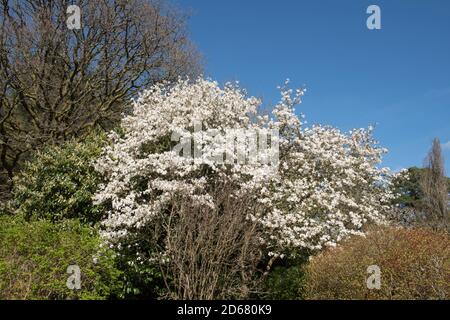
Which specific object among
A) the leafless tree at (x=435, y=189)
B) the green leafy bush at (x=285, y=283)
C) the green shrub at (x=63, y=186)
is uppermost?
A: the leafless tree at (x=435, y=189)

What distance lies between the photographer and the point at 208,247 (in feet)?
26.0

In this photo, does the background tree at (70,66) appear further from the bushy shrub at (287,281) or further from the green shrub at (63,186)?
the bushy shrub at (287,281)

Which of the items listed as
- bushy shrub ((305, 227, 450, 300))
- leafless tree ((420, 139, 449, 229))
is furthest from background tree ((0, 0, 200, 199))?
leafless tree ((420, 139, 449, 229))

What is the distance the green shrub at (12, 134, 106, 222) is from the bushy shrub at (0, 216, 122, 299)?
132cm

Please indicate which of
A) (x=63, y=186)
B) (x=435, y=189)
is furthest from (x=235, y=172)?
(x=435, y=189)

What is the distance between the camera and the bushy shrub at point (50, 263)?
255 inches

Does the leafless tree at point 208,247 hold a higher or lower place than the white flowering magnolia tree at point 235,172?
lower

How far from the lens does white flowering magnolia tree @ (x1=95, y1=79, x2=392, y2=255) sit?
9328 millimetres

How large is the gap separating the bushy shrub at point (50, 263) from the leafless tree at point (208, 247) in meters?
1.19

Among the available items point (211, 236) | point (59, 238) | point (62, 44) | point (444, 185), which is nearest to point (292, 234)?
point (211, 236)

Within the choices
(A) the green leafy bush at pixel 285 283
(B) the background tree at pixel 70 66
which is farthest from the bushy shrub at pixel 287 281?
(B) the background tree at pixel 70 66

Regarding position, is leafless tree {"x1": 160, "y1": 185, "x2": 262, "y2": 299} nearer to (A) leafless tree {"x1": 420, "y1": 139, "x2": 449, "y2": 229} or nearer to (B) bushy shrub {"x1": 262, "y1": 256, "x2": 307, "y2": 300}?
(B) bushy shrub {"x1": 262, "y1": 256, "x2": 307, "y2": 300}
